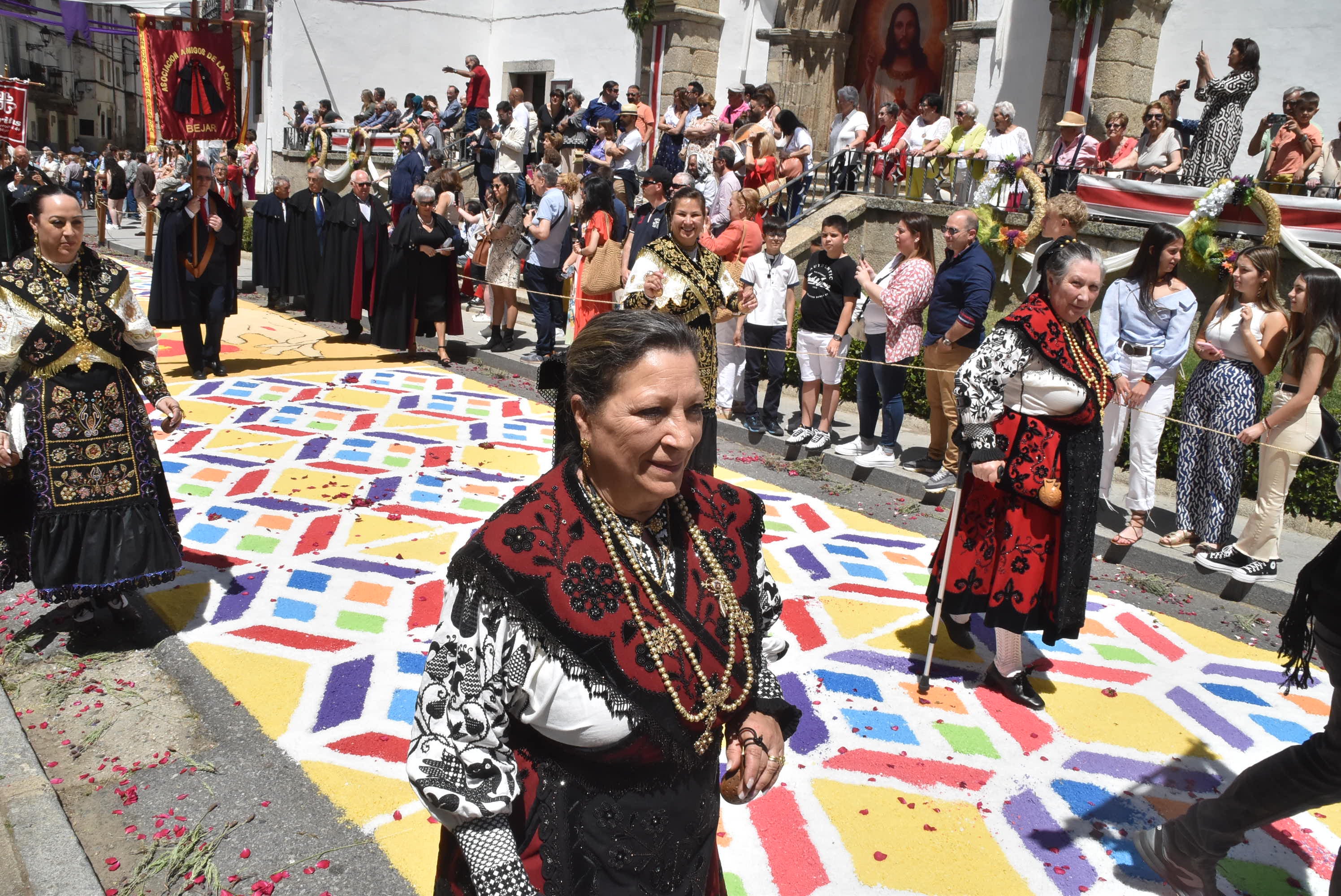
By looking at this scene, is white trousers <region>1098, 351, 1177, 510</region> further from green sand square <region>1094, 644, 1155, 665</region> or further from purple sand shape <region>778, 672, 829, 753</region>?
purple sand shape <region>778, 672, 829, 753</region>

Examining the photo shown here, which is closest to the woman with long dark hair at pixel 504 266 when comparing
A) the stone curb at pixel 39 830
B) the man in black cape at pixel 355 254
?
the man in black cape at pixel 355 254

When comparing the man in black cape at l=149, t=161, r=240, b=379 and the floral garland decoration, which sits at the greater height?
the floral garland decoration

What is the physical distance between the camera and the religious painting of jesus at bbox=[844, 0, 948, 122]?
17297 mm

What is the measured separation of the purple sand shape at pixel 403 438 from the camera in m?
8.52

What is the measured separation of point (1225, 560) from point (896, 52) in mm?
13538

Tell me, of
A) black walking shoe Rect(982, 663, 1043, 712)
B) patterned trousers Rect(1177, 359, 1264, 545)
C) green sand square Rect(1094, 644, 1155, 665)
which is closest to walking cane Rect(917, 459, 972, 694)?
black walking shoe Rect(982, 663, 1043, 712)

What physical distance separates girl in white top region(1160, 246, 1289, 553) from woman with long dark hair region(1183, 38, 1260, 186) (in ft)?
14.8

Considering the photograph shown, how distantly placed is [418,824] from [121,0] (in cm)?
2691

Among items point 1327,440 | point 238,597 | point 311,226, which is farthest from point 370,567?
point 311,226

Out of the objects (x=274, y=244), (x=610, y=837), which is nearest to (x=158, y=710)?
(x=610, y=837)

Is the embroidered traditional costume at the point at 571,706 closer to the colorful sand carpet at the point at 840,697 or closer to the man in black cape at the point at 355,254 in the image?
the colorful sand carpet at the point at 840,697

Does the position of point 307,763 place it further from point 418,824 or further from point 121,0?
point 121,0

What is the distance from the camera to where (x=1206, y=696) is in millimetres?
4996

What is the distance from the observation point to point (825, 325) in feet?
27.7
